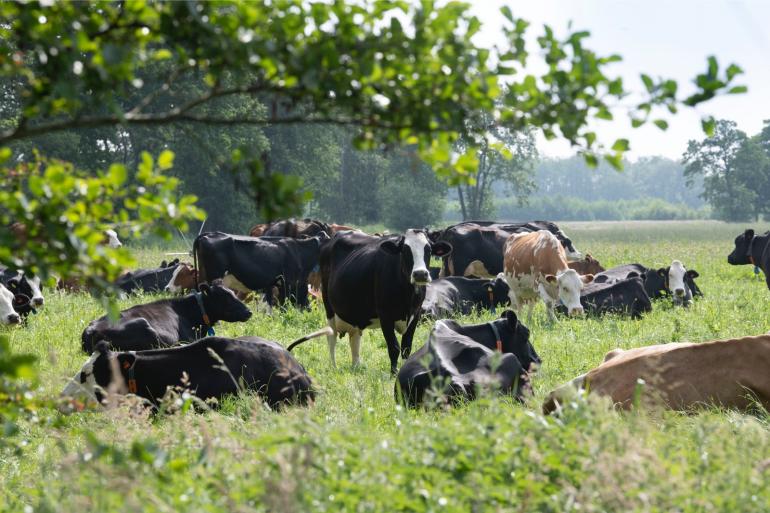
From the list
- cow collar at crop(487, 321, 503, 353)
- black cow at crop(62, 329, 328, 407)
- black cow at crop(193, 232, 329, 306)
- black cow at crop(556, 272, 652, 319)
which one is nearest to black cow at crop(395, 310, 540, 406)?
cow collar at crop(487, 321, 503, 353)

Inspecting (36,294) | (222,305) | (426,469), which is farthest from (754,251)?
(426,469)

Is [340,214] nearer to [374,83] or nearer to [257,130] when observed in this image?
[257,130]

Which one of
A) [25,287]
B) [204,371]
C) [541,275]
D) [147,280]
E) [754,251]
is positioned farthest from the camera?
[147,280]

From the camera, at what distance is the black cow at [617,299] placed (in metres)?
15.0

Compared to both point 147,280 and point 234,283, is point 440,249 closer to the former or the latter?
point 234,283

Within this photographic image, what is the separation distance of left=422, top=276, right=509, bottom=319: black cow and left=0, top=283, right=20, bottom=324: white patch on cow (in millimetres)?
6086

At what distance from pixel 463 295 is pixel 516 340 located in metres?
7.70

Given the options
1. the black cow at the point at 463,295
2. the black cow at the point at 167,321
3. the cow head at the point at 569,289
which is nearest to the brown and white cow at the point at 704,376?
the black cow at the point at 167,321

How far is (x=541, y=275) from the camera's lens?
15523mm

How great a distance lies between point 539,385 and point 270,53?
582 cm

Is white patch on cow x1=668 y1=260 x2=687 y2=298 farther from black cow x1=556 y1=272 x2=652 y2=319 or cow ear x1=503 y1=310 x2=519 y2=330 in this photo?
cow ear x1=503 y1=310 x2=519 y2=330

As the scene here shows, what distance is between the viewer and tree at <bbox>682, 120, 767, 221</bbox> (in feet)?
360

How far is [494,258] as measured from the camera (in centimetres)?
2136

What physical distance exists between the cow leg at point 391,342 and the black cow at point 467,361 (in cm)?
143
